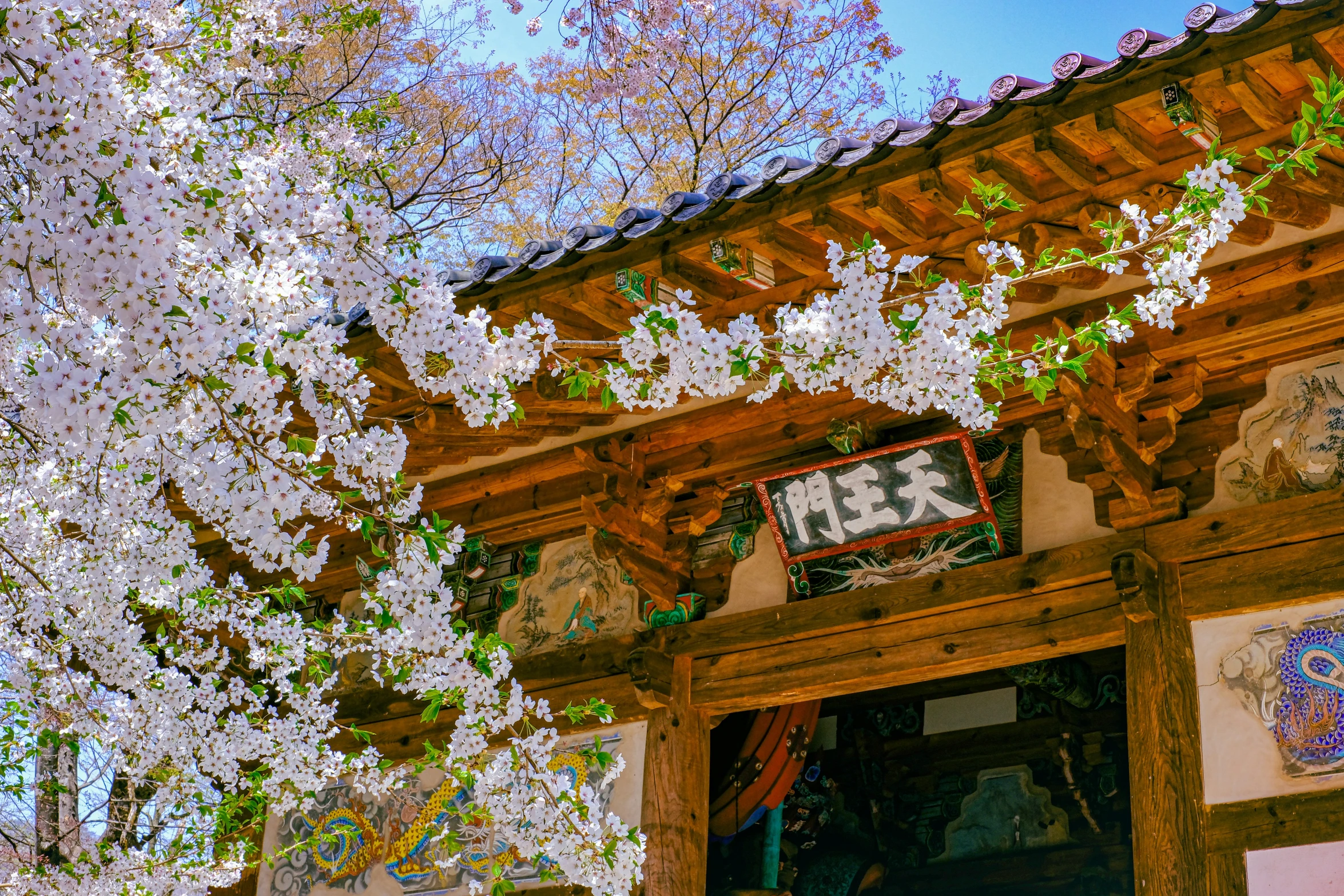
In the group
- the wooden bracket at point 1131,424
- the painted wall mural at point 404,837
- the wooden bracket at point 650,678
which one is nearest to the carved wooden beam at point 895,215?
the wooden bracket at point 1131,424

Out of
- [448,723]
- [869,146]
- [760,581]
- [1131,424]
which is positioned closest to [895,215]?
[869,146]

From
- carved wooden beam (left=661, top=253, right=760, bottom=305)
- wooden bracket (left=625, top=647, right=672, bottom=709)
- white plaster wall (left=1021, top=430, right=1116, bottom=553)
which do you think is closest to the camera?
carved wooden beam (left=661, top=253, right=760, bottom=305)

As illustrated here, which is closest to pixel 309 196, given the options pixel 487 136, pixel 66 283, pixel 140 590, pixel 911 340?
pixel 66 283

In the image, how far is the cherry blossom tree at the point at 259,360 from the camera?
2742 millimetres

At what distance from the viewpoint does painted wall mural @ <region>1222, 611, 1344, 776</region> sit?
4637 millimetres

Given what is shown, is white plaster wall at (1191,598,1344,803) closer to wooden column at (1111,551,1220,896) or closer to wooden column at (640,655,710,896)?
wooden column at (1111,551,1220,896)

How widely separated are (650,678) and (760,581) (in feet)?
2.24

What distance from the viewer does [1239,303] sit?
5.26 meters

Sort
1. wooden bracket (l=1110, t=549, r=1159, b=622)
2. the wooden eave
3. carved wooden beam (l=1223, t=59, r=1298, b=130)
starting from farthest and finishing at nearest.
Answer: wooden bracket (l=1110, t=549, r=1159, b=622) < the wooden eave < carved wooden beam (l=1223, t=59, r=1298, b=130)

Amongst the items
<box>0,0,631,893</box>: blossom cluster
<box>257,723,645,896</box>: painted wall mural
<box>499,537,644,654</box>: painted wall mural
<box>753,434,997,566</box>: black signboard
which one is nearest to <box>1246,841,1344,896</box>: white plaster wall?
<box>753,434,997,566</box>: black signboard

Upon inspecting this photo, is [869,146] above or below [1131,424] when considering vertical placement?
above

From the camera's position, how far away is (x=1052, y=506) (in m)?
5.62

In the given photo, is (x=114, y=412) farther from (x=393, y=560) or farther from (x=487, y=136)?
(x=487, y=136)

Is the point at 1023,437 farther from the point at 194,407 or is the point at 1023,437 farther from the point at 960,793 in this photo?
the point at 194,407
